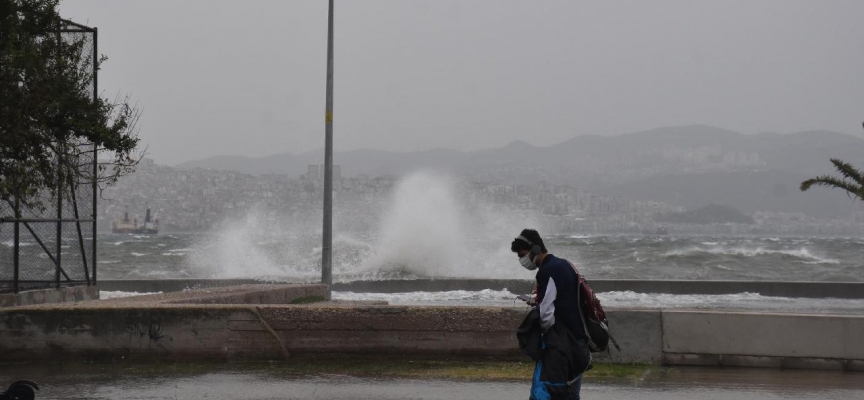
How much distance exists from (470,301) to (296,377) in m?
20.9

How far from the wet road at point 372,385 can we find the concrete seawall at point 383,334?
25cm

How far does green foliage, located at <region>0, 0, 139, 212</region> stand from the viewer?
1167 cm

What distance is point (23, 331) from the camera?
1140cm

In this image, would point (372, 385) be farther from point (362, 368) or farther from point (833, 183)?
point (833, 183)

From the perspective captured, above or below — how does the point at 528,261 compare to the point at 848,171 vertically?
below

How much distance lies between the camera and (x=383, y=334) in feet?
36.8

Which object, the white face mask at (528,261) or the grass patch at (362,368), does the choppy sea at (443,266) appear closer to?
the grass patch at (362,368)

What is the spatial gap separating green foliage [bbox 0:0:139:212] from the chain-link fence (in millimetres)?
1079

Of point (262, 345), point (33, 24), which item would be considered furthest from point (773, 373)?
point (33, 24)

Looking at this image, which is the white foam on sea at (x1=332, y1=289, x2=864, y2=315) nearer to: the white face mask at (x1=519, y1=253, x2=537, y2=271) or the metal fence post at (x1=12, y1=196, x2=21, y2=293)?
the metal fence post at (x1=12, y1=196, x2=21, y2=293)

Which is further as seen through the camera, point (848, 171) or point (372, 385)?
point (848, 171)

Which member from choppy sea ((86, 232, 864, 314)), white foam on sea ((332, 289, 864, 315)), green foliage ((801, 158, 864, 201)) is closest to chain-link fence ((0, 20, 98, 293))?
white foam on sea ((332, 289, 864, 315))

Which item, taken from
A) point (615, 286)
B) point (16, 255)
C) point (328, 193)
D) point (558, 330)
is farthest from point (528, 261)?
point (615, 286)

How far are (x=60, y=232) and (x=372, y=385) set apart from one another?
8048 mm
